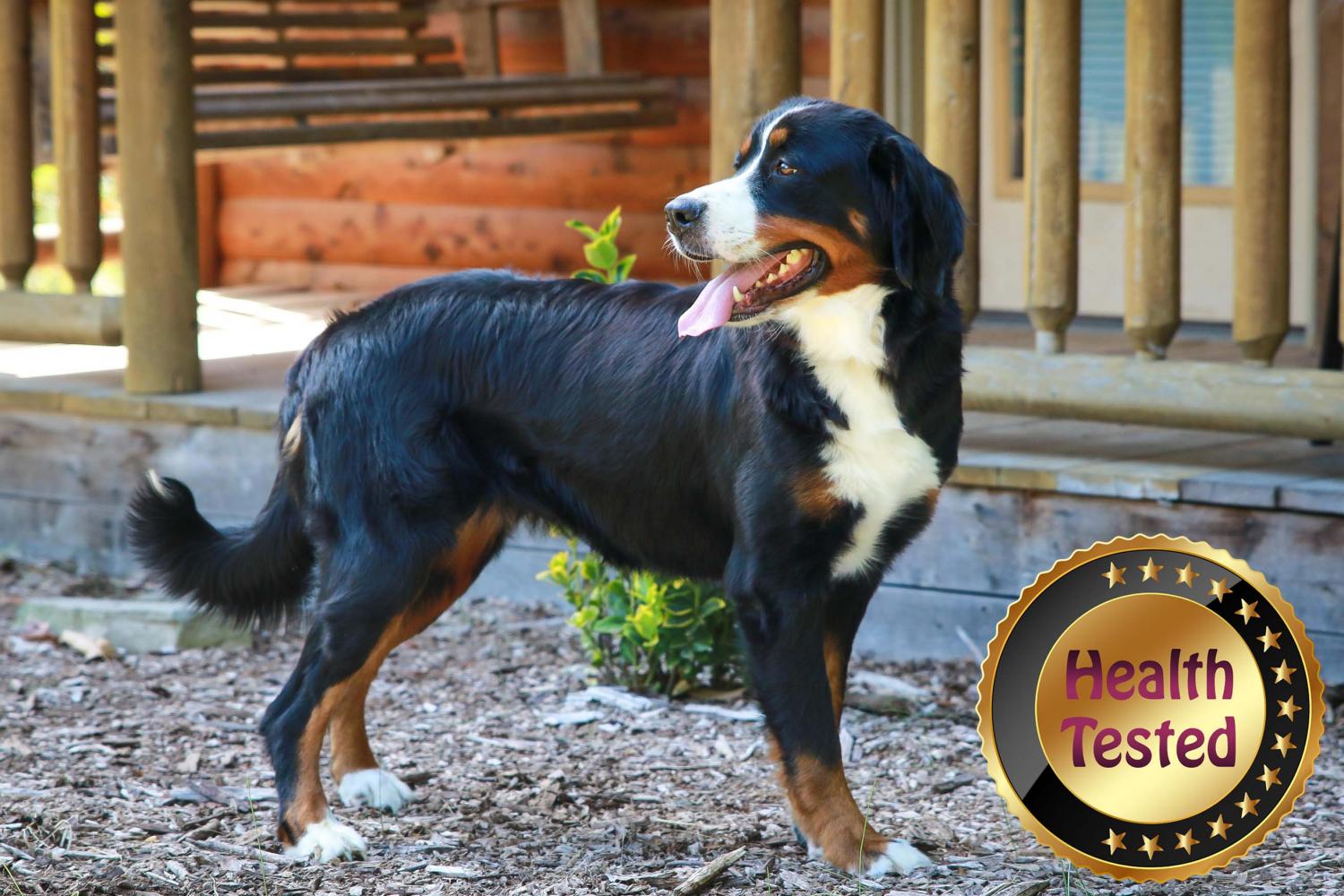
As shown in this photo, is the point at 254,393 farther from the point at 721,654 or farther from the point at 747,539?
the point at 747,539

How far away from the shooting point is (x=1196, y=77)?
20.4 feet

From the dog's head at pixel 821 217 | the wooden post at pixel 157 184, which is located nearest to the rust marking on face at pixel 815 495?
the dog's head at pixel 821 217

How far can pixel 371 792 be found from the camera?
339 cm

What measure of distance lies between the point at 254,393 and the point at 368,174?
3.12 meters

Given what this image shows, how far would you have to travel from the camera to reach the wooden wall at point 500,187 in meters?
7.30

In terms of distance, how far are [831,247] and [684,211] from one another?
26 centimetres

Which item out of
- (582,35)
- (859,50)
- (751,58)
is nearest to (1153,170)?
(859,50)

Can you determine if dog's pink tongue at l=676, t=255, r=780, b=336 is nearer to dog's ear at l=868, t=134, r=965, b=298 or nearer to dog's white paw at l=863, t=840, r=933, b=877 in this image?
dog's ear at l=868, t=134, r=965, b=298

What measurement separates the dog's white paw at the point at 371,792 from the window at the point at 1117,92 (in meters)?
3.91

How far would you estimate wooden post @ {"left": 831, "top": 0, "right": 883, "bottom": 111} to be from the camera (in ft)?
14.1

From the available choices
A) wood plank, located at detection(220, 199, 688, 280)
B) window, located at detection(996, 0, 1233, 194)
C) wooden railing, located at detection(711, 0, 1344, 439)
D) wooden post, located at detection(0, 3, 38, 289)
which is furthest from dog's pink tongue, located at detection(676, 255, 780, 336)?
wood plank, located at detection(220, 199, 688, 280)

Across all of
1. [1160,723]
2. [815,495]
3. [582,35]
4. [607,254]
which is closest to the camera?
[1160,723]

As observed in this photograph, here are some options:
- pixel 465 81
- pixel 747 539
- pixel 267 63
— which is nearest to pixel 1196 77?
pixel 465 81

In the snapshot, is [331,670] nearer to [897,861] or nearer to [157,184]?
[897,861]
